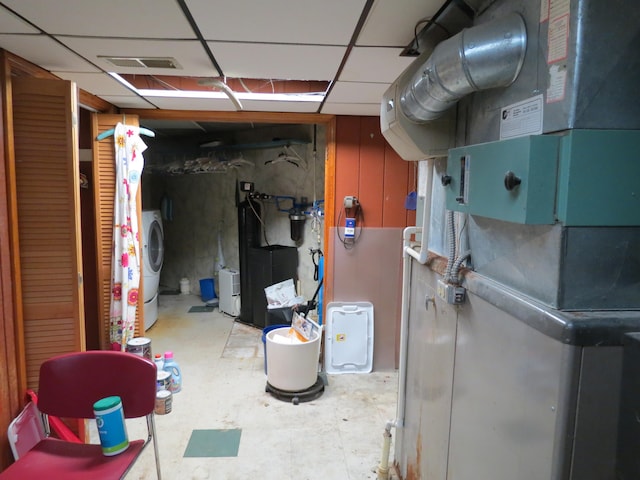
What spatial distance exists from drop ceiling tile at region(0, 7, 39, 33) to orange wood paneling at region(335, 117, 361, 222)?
207cm

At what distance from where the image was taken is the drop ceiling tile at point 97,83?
2.28 m

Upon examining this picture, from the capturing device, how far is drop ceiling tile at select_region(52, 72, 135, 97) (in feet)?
7.48

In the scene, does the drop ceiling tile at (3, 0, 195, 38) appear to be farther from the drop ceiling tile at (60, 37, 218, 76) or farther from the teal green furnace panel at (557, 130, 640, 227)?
the teal green furnace panel at (557, 130, 640, 227)

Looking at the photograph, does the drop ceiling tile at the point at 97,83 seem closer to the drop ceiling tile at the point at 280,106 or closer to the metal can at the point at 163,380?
the drop ceiling tile at the point at 280,106

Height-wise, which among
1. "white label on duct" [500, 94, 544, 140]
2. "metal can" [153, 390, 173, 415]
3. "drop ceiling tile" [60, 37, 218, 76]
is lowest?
"metal can" [153, 390, 173, 415]

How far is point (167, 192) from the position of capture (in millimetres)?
5762

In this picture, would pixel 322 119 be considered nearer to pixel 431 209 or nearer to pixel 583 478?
pixel 431 209

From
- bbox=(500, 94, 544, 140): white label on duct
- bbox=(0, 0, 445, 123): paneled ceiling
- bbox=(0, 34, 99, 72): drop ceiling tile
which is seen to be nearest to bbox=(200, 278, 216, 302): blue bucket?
bbox=(0, 0, 445, 123): paneled ceiling

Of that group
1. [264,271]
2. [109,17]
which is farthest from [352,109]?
[264,271]

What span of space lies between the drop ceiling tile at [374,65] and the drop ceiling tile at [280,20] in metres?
0.16

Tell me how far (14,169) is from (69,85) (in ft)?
1.59

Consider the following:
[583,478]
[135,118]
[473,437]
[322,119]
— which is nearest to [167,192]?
[135,118]

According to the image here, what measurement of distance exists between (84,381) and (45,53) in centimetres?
154

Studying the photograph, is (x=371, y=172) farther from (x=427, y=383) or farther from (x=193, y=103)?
(x=427, y=383)
